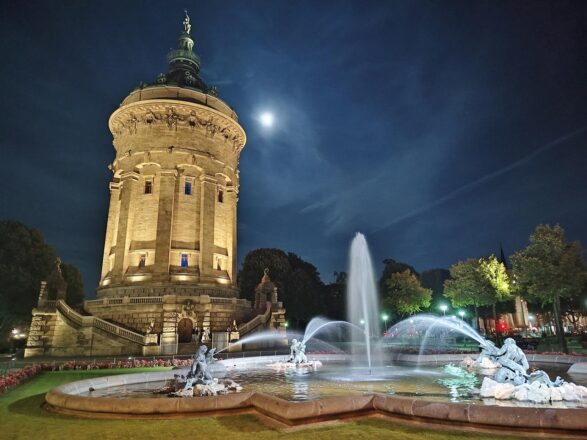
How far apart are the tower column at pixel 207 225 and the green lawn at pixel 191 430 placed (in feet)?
119

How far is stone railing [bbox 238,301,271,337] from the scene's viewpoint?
3891cm

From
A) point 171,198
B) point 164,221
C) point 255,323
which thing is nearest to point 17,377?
point 255,323

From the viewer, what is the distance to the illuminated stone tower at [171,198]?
44938 millimetres

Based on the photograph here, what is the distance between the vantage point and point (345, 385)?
48.0 ft

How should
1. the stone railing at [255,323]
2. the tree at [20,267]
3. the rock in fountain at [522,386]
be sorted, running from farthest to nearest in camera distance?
the tree at [20,267] < the stone railing at [255,323] < the rock in fountain at [522,386]

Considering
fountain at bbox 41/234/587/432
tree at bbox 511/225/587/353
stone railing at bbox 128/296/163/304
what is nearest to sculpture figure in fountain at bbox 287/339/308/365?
fountain at bbox 41/234/587/432

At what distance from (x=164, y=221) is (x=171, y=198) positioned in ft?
9.75

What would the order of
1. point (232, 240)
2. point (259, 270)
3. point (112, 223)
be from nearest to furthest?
1. point (112, 223)
2. point (232, 240)
3. point (259, 270)

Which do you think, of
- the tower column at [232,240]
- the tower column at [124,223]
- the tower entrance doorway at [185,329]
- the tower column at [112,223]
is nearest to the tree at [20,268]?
the tower column at [112,223]

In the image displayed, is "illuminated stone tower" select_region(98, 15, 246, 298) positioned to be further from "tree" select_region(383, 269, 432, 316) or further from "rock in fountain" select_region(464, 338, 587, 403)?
"rock in fountain" select_region(464, 338, 587, 403)

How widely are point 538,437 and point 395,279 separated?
178 feet

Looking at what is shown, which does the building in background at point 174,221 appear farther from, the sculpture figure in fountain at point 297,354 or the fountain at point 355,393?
the fountain at point 355,393

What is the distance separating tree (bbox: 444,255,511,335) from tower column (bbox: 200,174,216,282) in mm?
30221

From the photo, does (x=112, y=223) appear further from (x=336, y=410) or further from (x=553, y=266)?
(x=553, y=266)
